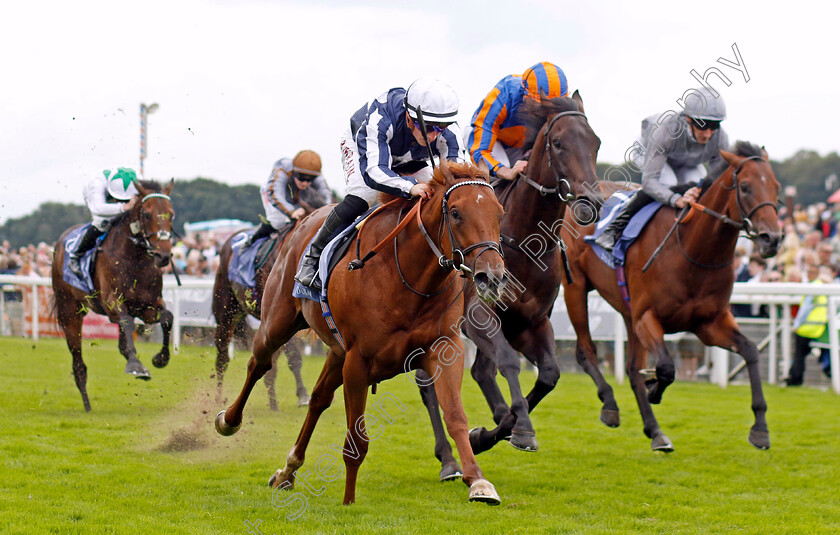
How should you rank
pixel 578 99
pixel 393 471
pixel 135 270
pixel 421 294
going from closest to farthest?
1. pixel 421 294
2. pixel 578 99
3. pixel 393 471
4. pixel 135 270

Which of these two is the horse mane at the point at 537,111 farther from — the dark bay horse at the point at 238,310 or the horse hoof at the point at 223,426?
the dark bay horse at the point at 238,310

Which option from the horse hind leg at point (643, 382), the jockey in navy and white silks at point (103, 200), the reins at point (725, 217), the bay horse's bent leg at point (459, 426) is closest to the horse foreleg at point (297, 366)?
the jockey in navy and white silks at point (103, 200)

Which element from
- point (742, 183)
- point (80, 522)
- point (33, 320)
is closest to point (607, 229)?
point (742, 183)

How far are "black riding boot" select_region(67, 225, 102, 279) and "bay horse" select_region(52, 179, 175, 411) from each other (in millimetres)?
167

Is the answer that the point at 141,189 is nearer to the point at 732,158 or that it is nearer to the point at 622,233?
the point at 622,233

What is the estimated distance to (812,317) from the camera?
35.0 ft

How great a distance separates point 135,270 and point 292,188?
5.64 feet

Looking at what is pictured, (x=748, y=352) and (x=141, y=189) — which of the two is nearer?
(x=748, y=352)

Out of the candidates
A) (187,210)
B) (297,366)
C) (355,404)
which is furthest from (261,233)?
(187,210)

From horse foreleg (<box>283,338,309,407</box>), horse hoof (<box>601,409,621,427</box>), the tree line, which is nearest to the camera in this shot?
horse hoof (<box>601,409,621,427</box>)

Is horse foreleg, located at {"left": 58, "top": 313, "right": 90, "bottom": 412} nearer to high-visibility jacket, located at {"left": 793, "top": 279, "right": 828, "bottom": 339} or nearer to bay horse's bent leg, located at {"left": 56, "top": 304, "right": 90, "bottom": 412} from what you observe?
bay horse's bent leg, located at {"left": 56, "top": 304, "right": 90, "bottom": 412}

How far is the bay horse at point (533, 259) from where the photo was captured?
5293mm

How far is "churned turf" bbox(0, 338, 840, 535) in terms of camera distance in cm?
473

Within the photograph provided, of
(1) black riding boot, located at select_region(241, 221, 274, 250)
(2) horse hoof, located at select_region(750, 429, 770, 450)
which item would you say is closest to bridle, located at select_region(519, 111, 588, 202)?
(2) horse hoof, located at select_region(750, 429, 770, 450)
